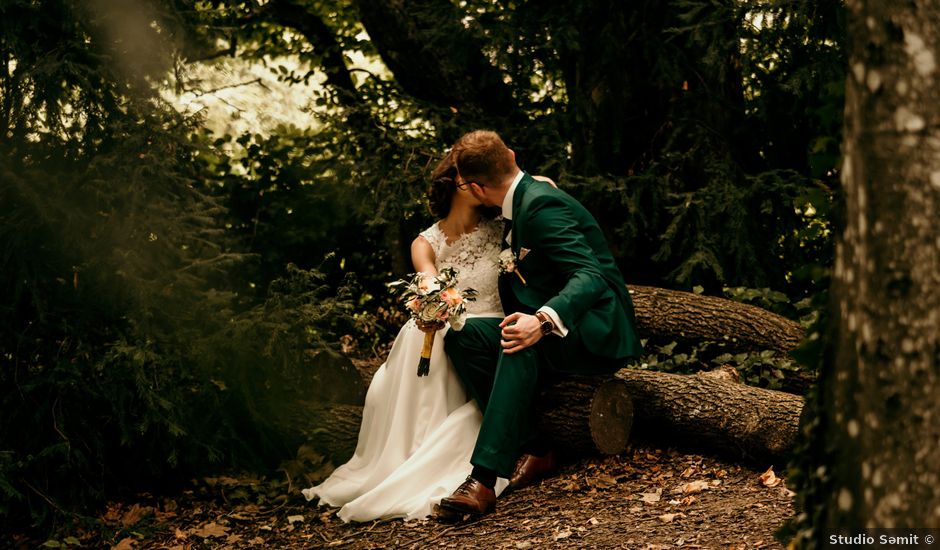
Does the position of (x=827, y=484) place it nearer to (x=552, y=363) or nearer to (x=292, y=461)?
(x=552, y=363)

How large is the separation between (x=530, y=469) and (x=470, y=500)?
60 cm

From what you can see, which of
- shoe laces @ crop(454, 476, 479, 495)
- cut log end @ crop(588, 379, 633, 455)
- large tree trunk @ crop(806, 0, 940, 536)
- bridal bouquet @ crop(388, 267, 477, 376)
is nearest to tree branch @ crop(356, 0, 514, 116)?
bridal bouquet @ crop(388, 267, 477, 376)

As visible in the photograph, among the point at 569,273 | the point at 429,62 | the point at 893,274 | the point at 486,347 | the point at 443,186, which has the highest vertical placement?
the point at 429,62

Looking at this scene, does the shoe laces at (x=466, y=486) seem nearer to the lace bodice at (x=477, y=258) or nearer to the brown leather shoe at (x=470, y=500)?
the brown leather shoe at (x=470, y=500)

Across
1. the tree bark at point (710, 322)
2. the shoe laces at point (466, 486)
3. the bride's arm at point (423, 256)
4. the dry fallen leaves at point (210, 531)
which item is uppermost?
the bride's arm at point (423, 256)

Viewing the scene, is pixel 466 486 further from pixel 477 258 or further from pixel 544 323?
pixel 477 258

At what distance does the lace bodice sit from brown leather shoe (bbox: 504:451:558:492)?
847 mm

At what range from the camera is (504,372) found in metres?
4.67

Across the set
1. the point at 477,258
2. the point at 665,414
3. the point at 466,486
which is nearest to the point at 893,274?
the point at 466,486

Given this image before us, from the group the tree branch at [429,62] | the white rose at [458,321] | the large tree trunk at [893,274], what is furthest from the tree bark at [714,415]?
the tree branch at [429,62]

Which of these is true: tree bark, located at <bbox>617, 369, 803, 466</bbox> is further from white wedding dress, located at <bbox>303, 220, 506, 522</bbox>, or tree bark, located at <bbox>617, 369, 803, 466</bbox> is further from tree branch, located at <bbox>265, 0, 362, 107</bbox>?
tree branch, located at <bbox>265, 0, 362, 107</bbox>

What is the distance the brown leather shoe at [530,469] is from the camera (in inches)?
194

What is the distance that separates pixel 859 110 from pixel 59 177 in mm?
4354

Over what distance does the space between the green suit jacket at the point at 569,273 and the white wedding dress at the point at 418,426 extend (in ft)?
1.26
